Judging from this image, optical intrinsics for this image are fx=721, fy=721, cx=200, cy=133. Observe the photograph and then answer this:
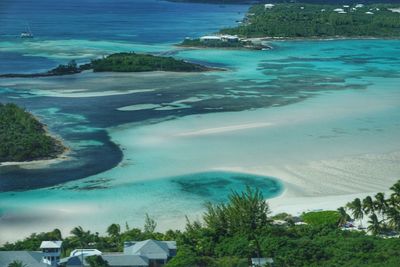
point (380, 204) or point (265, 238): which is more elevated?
point (380, 204)

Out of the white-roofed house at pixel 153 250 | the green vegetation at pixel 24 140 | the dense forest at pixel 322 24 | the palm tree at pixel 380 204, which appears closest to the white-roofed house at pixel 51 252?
the white-roofed house at pixel 153 250

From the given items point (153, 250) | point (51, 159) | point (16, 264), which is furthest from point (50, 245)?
point (51, 159)

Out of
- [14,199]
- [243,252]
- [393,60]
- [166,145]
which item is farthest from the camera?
[393,60]

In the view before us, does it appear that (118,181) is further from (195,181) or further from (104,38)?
(104,38)

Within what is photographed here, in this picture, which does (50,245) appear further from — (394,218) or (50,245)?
→ (394,218)

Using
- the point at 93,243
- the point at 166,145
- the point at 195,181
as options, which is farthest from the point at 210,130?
the point at 93,243

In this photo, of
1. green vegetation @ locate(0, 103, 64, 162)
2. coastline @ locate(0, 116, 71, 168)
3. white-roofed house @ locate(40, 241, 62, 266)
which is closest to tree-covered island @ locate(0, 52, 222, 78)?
green vegetation @ locate(0, 103, 64, 162)

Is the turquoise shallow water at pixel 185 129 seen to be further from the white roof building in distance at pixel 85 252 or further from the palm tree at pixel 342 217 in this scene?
the palm tree at pixel 342 217
